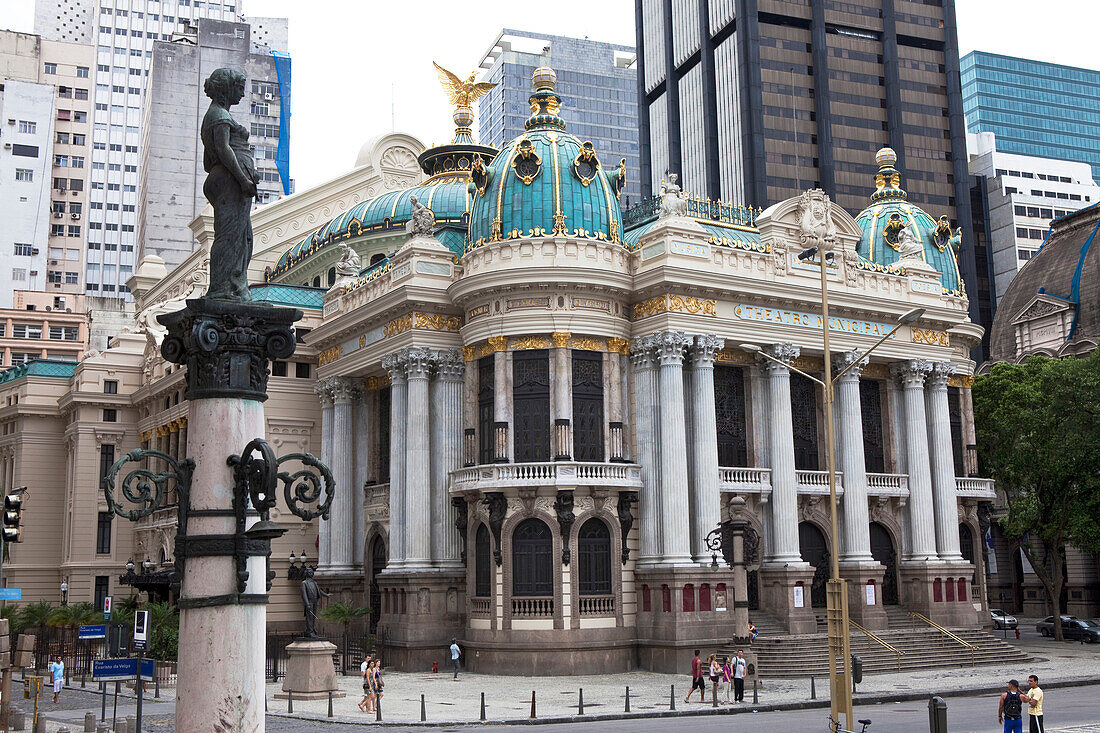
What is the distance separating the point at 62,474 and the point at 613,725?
187 feet

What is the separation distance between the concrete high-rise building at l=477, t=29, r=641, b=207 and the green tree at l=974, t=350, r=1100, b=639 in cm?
11662

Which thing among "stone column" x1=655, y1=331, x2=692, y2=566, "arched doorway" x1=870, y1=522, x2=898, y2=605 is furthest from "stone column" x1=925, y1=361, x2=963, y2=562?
"stone column" x1=655, y1=331, x2=692, y2=566

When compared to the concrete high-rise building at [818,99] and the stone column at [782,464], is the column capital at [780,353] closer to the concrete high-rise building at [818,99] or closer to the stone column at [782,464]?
the stone column at [782,464]

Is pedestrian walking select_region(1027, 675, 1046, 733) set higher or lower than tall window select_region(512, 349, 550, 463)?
lower

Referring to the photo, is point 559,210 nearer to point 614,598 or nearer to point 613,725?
point 614,598

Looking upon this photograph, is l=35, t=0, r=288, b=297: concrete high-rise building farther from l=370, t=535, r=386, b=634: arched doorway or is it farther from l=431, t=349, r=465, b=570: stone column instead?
l=431, t=349, r=465, b=570: stone column

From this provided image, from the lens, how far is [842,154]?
424 ft

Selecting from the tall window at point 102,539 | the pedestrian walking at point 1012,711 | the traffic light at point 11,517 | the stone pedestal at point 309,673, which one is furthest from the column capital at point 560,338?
the tall window at point 102,539

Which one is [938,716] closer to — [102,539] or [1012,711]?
[1012,711]

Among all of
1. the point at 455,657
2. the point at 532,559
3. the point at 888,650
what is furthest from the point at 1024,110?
the point at 455,657

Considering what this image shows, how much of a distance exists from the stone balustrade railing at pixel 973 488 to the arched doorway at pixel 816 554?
8720 mm

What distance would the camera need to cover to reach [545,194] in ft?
163

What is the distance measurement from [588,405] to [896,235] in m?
22.8

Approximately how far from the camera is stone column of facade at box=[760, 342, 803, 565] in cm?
5028
